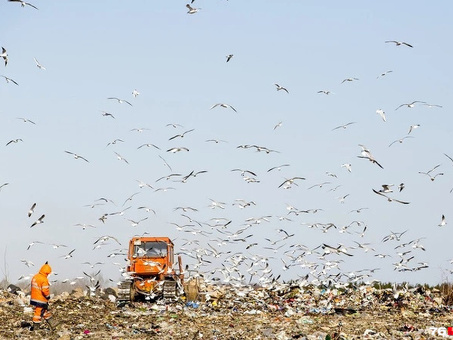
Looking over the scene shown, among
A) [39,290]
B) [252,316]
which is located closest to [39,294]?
[39,290]

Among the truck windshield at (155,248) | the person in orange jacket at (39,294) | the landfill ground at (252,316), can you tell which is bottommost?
the landfill ground at (252,316)

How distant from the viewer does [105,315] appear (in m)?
14.7

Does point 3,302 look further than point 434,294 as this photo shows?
No

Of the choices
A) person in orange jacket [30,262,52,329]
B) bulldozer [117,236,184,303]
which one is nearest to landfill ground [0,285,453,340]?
person in orange jacket [30,262,52,329]

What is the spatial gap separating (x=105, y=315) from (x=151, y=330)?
3.58 m

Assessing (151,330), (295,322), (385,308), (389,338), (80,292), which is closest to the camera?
(389,338)

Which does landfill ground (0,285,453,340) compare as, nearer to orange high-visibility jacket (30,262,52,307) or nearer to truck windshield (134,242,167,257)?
orange high-visibility jacket (30,262,52,307)

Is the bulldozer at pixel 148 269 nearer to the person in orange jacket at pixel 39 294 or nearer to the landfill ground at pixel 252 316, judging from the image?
the landfill ground at pixel 252 316

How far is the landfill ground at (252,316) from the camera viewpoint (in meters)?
11.1

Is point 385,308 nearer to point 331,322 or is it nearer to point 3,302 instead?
point 331,322

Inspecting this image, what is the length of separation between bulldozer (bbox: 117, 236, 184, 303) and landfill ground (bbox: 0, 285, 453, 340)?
1.40 feet

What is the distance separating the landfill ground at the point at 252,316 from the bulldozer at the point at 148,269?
0.43 metres

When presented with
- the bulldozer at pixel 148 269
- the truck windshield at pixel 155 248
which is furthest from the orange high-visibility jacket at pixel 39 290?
the truck windshield at pixel 155 248

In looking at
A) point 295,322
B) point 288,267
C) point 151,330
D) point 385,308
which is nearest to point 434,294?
point 385,308
